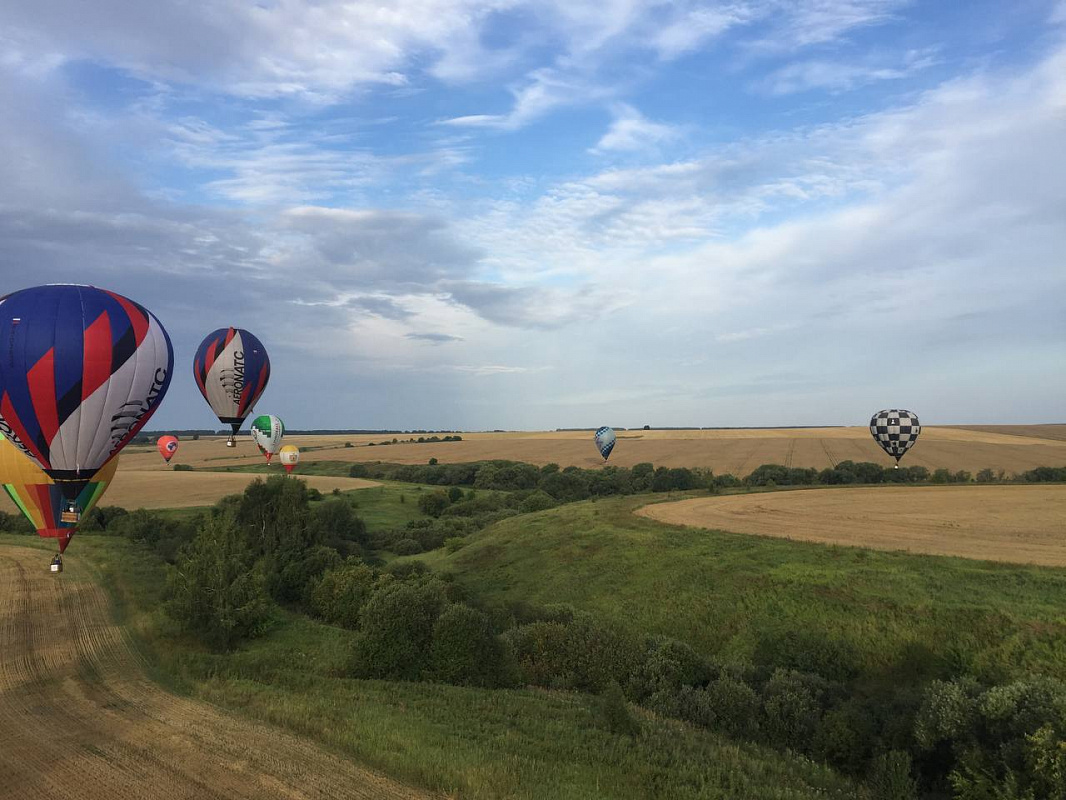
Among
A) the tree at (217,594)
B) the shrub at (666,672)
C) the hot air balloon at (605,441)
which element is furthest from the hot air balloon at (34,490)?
the hot air balloon at (605,441)

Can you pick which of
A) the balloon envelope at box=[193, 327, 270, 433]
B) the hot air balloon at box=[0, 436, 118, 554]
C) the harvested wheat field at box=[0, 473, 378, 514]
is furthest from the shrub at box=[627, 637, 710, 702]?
the harvested wheat field at box=[0, 473, 378, 514]

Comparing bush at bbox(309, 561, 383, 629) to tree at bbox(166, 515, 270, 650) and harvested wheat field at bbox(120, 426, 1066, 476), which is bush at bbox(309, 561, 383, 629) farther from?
harvested wheat field at bbox(120, 426, 1066, 476)

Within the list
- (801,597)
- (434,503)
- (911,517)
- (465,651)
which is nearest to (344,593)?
(465,651)

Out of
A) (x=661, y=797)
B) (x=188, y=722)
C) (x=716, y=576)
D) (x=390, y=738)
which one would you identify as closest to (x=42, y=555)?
(x=188, y=722)

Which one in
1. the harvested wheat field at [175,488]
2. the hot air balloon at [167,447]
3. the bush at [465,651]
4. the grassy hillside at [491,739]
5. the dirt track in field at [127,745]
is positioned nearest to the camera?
the dirt track in field at [127,745]

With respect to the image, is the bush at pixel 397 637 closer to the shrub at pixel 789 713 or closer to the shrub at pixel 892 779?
the shrub at pixel 789 713

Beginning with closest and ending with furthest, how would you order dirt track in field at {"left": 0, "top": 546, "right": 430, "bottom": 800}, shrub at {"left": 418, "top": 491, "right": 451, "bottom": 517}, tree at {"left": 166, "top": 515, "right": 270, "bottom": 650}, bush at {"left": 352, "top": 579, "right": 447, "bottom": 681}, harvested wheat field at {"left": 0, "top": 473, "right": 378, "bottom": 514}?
dirt track in field at {"left": 0, "top": 546, "right": 430, "bottom": 800}, bush at {"left": 352, "top": 579, "right": 447, "bottom": 681}, tree at {"left": 166, "top": 515, "right": 270, "bottom": 650}, harvested wheat field at {"left": 0, "top": 473, "right": 378, "bottom": 514}, shrub at {"left": 418, "top": 491, "right": 451, "bottom": 517}

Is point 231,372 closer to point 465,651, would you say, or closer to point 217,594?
point 217,594
